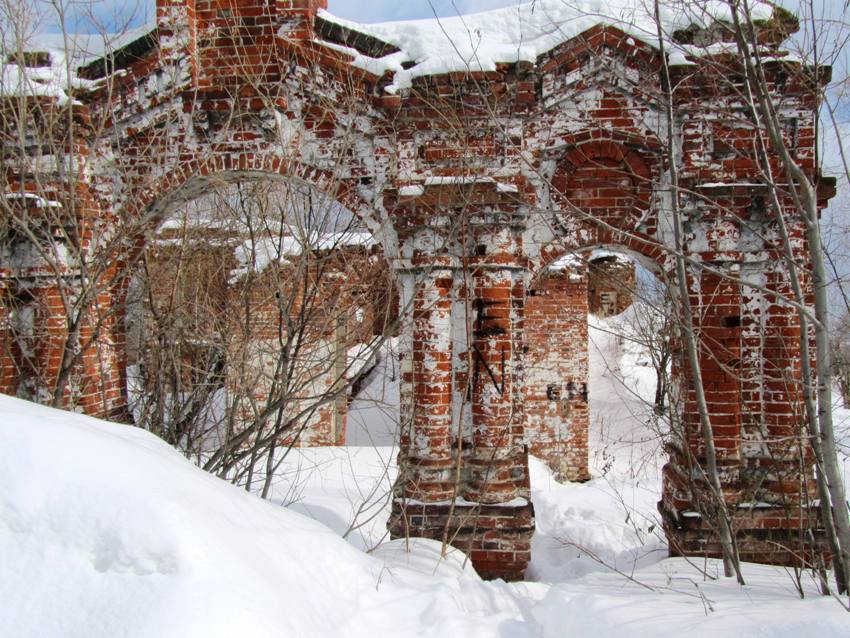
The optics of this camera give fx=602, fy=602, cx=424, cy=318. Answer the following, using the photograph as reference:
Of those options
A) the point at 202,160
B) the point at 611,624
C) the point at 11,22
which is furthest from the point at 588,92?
the point at 11,22

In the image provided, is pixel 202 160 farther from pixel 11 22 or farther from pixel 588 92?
pixel 588 92

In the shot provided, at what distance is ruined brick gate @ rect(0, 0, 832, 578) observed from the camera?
425 centimetres

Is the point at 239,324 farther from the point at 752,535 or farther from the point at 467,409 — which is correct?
the point at 752,535

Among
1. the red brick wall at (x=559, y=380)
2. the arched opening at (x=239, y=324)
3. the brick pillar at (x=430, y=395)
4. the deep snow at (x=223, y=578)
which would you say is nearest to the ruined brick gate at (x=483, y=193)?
the brick pillar at (x=430, y=395)

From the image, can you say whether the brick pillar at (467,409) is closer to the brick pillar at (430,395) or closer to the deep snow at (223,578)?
the brick pillar at (430,395)

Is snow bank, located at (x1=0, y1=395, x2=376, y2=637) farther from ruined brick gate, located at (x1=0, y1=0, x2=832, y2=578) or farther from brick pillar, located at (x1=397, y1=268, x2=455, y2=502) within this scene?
ruined brick gate, located at (x1=0, y1=0, x2=832, y2=578)

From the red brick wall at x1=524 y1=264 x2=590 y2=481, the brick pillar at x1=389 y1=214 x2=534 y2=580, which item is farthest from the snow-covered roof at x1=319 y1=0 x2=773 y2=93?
the red brick wall at x1=524 y1=264 x2=590 y2=481

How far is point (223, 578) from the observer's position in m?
1.62

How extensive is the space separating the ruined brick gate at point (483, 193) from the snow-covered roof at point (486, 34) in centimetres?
8

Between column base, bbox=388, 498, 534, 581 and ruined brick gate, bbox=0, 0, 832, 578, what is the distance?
2cm

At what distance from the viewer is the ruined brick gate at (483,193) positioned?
4250 millimetres

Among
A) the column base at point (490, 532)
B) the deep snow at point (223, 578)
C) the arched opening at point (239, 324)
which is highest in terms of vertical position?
the arched opening at point (239, 324)

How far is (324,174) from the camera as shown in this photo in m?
4.59

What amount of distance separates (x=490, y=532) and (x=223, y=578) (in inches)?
120
